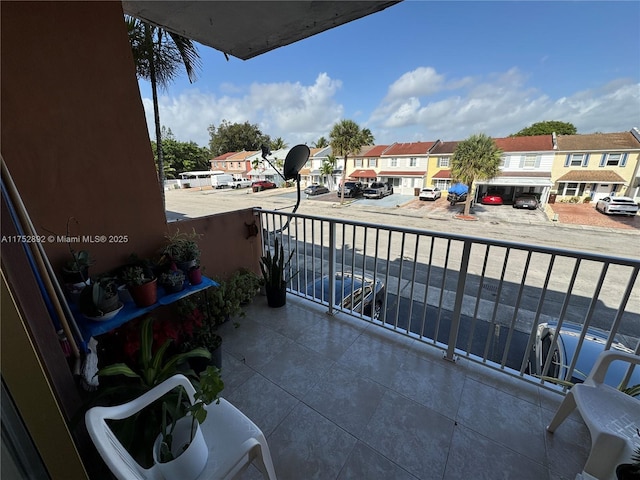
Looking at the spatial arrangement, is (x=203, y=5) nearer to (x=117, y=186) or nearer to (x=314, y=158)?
(x=117, y=186)

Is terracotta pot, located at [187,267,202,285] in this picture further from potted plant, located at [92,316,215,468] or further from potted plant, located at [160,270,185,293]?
potted plant, located at [92,316,215,468]

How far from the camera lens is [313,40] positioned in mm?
1920

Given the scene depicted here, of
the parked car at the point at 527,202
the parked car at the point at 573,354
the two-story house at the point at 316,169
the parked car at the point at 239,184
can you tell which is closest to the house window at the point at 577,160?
the parked car at the point at 527,202

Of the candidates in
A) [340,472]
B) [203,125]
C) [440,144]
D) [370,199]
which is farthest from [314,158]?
[340,472]

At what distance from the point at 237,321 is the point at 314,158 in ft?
74.6

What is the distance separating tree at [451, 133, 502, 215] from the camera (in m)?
12.9

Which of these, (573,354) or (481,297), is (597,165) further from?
(573,354)

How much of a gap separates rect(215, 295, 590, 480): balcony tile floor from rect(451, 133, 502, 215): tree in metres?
13.5

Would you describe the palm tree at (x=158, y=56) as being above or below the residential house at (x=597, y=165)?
above

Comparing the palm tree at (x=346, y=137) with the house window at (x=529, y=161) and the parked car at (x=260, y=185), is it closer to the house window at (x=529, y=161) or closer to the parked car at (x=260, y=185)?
the parked car at (x=260, y=185)

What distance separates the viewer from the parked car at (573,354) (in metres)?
1.82

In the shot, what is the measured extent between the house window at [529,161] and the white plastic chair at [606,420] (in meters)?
19.0

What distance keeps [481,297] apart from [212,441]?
5657 mm

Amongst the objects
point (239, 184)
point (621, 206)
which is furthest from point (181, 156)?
point (621, 206)
